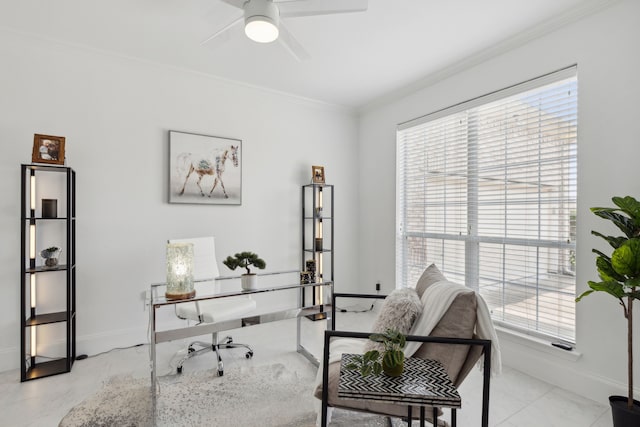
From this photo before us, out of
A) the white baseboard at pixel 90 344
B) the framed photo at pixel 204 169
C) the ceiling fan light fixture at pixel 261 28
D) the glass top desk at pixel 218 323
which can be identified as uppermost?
the ceiling fan light fixture at pixel 261 28

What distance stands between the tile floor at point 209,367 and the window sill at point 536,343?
230 mm

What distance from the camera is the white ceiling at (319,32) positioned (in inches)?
88.6

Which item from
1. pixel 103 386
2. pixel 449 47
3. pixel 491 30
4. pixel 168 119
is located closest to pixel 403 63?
pixel 449 47

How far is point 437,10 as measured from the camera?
2291 mm

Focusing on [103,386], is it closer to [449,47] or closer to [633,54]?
[449,47]

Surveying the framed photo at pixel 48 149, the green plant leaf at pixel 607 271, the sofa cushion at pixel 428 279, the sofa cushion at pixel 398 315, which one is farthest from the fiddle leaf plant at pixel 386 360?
the framed photo at pixel 48 149

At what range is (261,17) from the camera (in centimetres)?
183

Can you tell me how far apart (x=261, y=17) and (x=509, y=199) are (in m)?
2.37

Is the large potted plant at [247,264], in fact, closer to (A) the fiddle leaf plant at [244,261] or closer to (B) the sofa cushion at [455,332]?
(A) the fiddle leaf plant at [244,261]

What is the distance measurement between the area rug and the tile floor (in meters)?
0.16

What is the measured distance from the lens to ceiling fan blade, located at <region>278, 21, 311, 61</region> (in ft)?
6.80

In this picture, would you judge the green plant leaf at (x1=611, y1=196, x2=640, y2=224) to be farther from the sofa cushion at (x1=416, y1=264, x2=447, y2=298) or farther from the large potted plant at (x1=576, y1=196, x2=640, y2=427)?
the sofa cushion at (x1=416, y1=264, x2=447, y2=298)

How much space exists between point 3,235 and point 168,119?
5.34 ft

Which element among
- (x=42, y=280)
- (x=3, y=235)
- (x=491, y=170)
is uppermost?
(x=491, y=170)
